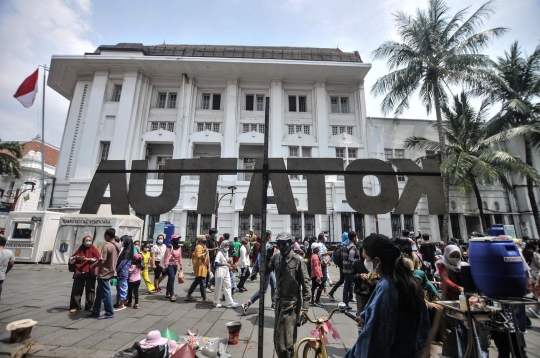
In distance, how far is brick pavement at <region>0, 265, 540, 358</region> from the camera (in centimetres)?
382

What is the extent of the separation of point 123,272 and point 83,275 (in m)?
0.79

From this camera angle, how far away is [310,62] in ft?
61.6

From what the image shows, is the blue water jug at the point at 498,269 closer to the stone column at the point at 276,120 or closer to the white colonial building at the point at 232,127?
the white colonial building at the point at 232,127

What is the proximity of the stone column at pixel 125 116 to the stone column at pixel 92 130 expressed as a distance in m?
1.56

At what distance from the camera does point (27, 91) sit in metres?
11.7

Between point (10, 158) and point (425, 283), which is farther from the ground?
point (10, 158)

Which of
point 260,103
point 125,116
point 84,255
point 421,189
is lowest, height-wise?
point 84,255

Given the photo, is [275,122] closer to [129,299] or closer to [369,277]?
[129,299]

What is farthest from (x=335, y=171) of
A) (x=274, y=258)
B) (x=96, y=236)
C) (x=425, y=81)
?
(x=425, y=81)

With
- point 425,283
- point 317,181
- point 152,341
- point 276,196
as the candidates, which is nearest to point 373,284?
point 425,283

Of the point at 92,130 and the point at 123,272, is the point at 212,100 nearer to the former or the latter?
the point at 92,130

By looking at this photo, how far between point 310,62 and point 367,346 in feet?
66.1

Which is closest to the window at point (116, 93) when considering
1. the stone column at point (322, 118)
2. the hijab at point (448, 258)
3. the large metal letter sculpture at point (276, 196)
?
the stone column at point (322, 118)

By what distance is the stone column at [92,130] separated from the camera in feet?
56.9
